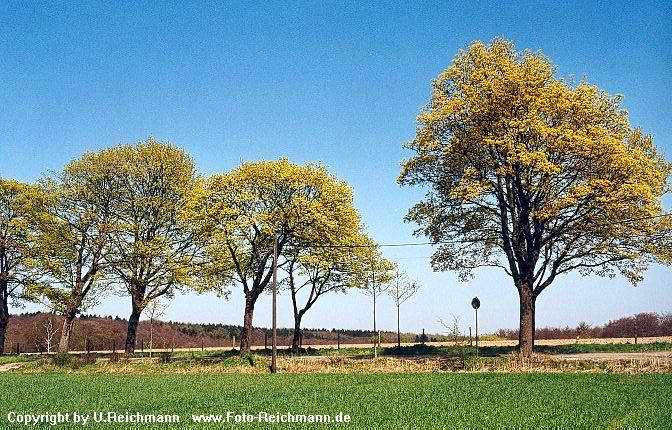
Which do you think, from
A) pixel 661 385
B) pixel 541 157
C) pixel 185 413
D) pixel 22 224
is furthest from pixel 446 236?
pixel 22 224

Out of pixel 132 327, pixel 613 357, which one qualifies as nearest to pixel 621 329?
pixel 613 357

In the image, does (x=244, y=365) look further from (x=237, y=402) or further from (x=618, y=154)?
(x=618, y=154)

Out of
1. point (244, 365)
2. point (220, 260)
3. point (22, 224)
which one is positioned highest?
point (22, 224)

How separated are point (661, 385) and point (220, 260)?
31.9 m

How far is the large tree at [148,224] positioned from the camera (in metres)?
51.7

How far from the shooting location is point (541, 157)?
3484cm

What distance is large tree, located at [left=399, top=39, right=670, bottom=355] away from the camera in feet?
118

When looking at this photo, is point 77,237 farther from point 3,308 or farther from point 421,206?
point 421,206

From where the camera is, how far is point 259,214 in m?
47.7

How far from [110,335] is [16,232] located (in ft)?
89.3

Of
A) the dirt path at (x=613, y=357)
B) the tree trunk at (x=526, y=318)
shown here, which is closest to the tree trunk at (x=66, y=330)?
the tree trunk at (x=526, y=318)

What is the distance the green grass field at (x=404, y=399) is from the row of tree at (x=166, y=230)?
18.0 meters

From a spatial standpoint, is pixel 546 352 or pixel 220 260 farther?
pixel 220 260

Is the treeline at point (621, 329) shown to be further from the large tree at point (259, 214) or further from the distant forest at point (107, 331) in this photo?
the large tree at point (259, 214)
